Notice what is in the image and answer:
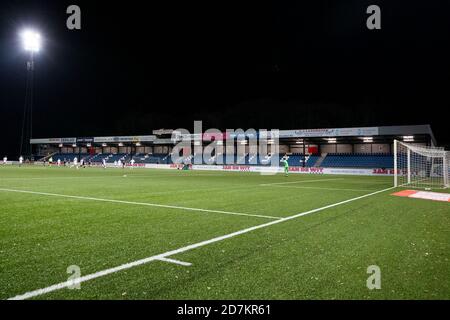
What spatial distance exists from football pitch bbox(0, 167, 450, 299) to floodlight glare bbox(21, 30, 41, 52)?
33.5 m

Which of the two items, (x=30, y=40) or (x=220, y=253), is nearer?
(x=220, y=253)

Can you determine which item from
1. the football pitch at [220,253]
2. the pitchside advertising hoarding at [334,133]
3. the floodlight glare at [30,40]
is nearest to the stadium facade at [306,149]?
the pitchside advertising hoarding at [334,133]

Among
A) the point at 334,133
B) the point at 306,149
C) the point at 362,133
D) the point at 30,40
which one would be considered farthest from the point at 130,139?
the point at 362,133

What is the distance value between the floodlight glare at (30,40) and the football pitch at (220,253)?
110 feet

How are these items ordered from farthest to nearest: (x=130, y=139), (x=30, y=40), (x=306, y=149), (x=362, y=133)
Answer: (x=130, y=139) < (x=306, y=149) < (x=362, y=133) < (x=30, y=40)

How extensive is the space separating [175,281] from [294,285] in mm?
1279

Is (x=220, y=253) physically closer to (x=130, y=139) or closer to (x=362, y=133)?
(x=362, y=133)

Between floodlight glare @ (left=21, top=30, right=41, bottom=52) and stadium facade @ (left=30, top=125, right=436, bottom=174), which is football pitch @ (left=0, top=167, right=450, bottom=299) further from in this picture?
floodlight glare @ (left=21, top=30, right=41, bottom=52)

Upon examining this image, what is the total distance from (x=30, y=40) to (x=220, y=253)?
39297 millimetres

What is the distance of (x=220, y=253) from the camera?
15.6ft

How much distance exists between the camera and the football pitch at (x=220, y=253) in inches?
136

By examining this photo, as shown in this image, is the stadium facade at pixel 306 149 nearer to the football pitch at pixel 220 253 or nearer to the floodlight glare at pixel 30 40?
the floodlight glare at pixel 30 40

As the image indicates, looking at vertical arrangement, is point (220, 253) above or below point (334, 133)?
below
